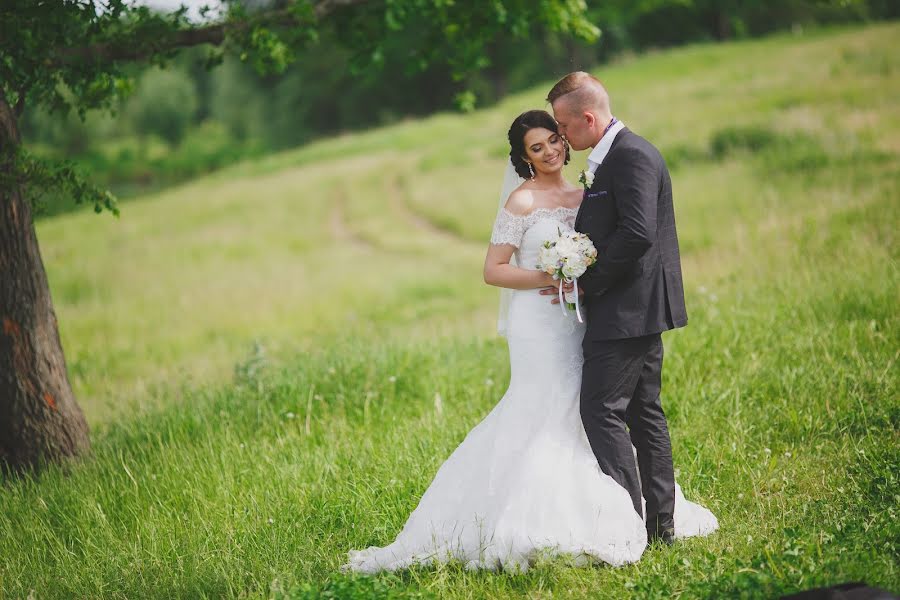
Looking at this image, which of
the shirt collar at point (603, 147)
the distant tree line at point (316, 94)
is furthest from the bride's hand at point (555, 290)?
the distant tree line at point (316, 94)

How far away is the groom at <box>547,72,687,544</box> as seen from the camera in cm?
405

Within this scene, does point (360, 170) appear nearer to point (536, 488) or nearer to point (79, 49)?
point (79, 49)

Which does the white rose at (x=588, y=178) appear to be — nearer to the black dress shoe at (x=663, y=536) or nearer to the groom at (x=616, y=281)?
the groom at (x=616, y=281)

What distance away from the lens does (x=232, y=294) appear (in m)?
15.6

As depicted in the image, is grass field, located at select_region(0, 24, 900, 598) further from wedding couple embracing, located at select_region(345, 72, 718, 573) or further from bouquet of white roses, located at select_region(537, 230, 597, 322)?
bouquet of white roses, located at select_region(537, 230, 597, 322)

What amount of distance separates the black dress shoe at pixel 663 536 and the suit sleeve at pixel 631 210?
1520mm

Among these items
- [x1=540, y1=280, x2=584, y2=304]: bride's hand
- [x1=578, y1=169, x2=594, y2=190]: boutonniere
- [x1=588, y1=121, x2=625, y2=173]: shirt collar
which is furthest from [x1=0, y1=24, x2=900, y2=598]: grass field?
[x1=588, y1=121, x2=625, y2=173]: shirt collar

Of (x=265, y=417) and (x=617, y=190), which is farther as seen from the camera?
(x=265, y=417)

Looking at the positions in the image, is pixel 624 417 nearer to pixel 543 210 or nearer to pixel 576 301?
pixel 576 301

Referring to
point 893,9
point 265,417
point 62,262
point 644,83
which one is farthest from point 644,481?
point 893,9

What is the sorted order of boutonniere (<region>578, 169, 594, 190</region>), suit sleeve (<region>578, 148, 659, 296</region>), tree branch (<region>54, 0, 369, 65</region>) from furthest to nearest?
tree branch (<region>54, 0, 369, 65</region>) → boutonniere (<region>578, 169, 594, 190</region>) → suit sleeve (<region>578, 148, 659, 296</region>)

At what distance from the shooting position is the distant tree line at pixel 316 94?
52.3 m

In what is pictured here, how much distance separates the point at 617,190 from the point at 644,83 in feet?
99.0

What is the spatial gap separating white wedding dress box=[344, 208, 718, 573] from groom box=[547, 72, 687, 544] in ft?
0.45
